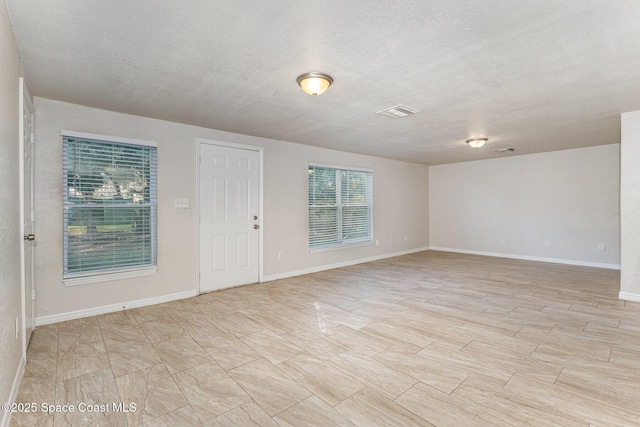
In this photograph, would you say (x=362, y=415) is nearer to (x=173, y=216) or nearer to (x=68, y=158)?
(x=173, y=216)

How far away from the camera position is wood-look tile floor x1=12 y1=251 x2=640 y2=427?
1.83 metres

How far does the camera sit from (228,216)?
4.66 m

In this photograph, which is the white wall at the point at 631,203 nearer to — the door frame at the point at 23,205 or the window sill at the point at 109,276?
the window sill at the point at 109,276

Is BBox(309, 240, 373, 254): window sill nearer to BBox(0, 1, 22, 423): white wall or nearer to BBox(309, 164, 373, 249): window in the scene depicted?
BBox(309, 164, 373, 249): window

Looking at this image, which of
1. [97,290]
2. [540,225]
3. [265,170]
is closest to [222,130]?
[265,170]

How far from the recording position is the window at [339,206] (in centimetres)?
584

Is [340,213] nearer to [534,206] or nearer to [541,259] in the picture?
[534,206]

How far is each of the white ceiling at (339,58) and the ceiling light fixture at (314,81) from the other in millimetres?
56

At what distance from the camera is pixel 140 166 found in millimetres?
3844

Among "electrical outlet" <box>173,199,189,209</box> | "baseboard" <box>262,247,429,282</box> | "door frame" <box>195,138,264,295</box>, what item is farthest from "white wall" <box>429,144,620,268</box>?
"electrical outlet" <box>173,199,189,209</box>

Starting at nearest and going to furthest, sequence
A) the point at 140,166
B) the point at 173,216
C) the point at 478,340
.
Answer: the point at 478,340 → the point at 140,166 → the point at 173,216

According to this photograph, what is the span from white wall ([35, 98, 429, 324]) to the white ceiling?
253mm

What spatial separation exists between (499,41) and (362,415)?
2678 mm

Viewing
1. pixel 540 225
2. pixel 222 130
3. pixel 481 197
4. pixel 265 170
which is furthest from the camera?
pixel 481 197
